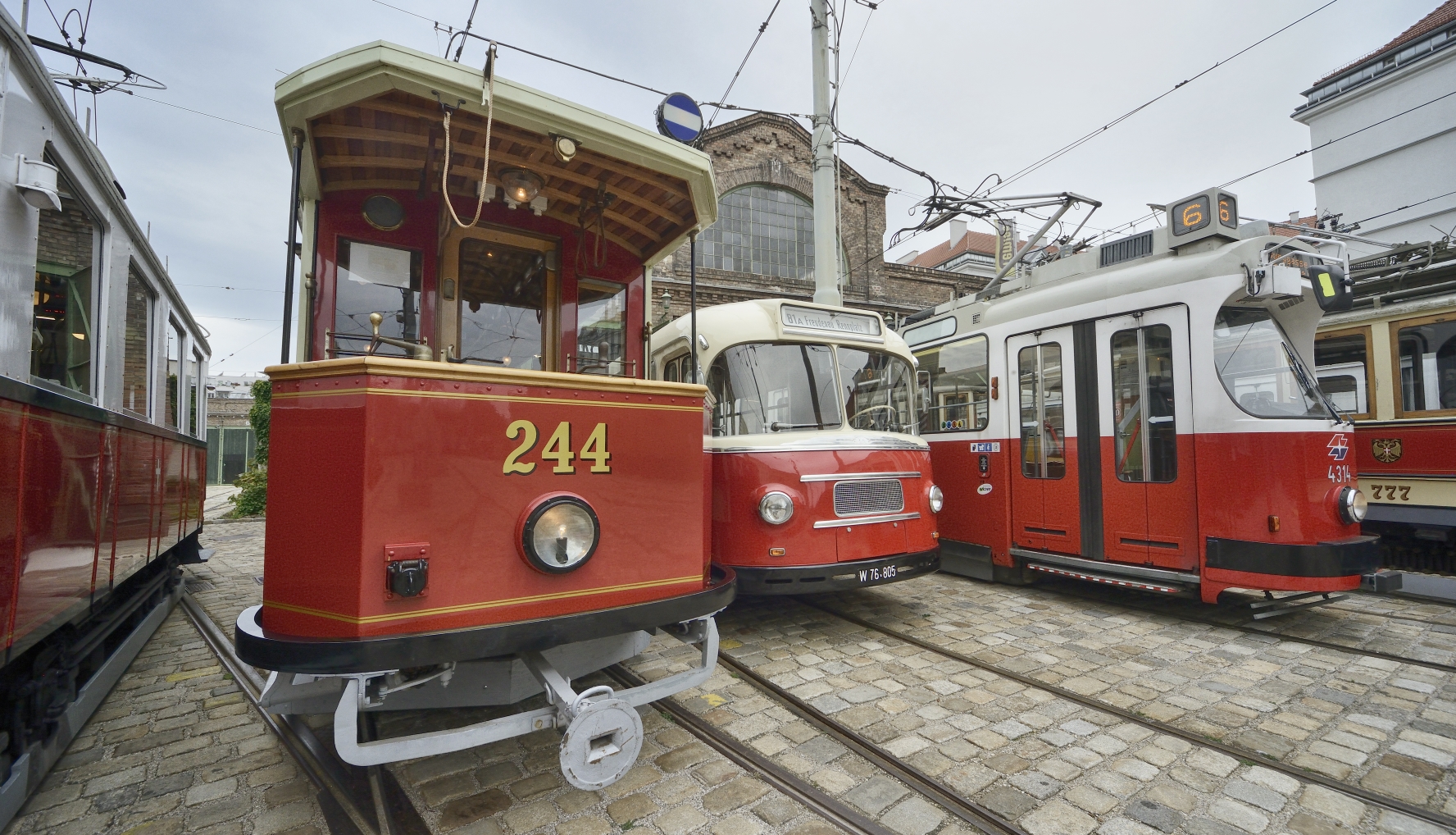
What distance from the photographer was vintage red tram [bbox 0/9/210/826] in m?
2.32

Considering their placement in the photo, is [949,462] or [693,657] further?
[949,462]

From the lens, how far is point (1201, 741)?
309 centimetres

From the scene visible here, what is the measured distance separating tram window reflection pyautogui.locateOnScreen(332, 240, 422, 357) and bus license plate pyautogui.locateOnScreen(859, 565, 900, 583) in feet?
11.4

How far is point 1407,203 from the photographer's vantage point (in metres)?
22.1

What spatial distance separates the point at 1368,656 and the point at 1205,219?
3407mm

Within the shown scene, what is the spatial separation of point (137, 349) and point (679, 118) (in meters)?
3.97

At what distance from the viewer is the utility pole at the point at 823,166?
825 cm

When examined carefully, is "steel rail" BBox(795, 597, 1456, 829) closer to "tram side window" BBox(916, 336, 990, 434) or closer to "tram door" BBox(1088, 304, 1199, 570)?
"tram door" BBox(1088, 304, 1199, 570)

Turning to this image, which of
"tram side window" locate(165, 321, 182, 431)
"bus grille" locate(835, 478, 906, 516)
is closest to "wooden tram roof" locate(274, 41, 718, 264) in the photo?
"bus grille" locate(835, 478, 906, 516)

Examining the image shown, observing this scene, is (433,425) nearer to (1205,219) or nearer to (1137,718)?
(1137,718)

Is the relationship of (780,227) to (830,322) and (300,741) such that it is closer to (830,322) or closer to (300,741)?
(830,322)

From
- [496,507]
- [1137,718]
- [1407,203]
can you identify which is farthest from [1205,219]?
[1407,203]

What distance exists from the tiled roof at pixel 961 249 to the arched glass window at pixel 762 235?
542 inches

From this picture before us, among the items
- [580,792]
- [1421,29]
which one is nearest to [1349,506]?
[580,792]
